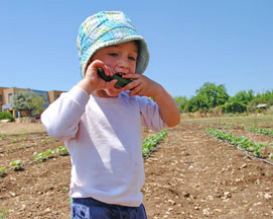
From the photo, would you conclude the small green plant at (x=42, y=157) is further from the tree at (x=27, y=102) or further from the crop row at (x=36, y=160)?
the tree at (x=27, y=102)

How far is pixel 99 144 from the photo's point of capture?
4.59 feet

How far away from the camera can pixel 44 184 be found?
4145 millimetres

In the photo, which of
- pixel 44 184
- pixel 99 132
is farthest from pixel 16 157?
pixel 99 132

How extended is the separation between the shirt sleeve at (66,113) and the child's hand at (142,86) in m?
0.28

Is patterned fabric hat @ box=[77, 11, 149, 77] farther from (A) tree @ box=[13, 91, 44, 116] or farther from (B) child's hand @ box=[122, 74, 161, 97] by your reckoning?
(A) tree @ box=[13, 91, 44, 116]

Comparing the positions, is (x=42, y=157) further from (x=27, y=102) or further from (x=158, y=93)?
(x=27, y=102)

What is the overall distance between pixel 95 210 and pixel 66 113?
1.65ft

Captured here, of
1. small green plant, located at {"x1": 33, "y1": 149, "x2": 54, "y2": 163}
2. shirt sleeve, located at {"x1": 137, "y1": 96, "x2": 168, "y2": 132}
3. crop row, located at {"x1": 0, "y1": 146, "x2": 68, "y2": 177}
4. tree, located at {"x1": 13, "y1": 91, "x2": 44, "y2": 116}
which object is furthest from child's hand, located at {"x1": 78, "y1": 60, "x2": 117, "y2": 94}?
tree, located at {"x1": 13, "y1": 91, "x2": 44, "y2": 116}

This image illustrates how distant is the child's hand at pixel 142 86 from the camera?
58.2 inches

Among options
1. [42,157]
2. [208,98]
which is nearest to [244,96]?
[208,98]

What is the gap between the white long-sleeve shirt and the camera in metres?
1.27

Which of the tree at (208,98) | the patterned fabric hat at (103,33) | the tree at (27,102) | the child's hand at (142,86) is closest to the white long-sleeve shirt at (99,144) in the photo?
the child's hand at (142,86)

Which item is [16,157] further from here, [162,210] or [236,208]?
[236,208]

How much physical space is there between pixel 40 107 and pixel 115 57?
141 ft
